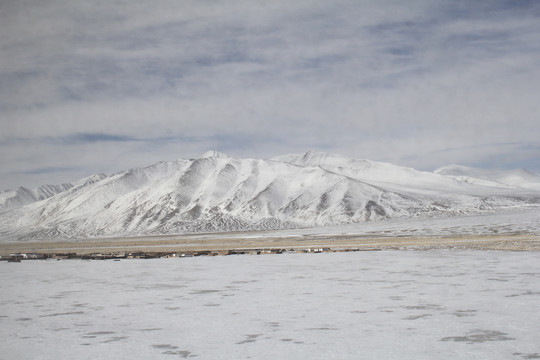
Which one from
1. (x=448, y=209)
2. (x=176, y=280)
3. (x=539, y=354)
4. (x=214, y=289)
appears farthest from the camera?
(x=448, y=209)

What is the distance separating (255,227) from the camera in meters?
193

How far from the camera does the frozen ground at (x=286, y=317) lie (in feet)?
30.4

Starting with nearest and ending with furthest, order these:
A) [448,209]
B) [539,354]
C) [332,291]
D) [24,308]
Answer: [539,354] < [24,308] < [332,291] < [448,209]

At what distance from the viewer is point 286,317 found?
1239cm

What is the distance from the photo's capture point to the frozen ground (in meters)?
9.27

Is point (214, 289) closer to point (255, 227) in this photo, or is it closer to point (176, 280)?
point (176, 280)

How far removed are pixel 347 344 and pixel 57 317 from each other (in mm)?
7946

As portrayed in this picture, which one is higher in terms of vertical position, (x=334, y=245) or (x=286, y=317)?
(x=286, y=317)

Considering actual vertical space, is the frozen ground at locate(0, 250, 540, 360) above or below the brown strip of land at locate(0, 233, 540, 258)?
above

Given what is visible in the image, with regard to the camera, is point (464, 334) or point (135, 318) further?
point (135, 318)

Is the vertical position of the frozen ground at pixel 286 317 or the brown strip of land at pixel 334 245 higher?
the frozen ground at pixel 286 317

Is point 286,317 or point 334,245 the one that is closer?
point 286,317

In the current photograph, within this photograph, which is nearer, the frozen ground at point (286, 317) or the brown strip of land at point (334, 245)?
the frozen ground at point (286, 317)

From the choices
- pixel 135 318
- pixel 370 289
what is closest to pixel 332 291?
pixel 370 289
